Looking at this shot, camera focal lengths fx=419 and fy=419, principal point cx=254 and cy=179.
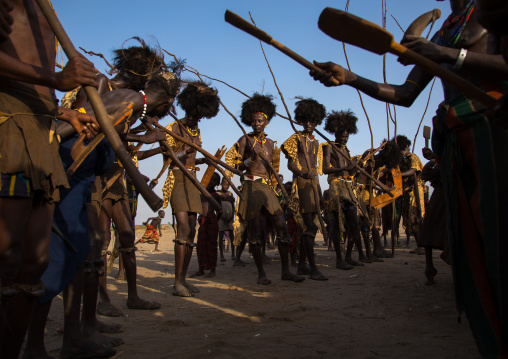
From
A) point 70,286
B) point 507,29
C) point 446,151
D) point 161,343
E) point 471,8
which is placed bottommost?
point 161,343

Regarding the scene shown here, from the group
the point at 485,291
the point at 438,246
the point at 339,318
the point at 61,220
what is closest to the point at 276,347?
the point at 339,318

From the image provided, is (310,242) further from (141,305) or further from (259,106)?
(141,305)

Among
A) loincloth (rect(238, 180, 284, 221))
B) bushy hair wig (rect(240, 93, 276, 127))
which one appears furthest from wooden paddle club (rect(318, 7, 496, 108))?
bushy hair wig (rect(240, 93, 276, 127))

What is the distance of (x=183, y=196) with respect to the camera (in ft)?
17.3

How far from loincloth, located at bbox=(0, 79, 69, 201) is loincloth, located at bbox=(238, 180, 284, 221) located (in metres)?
4.09

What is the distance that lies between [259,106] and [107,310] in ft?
14.1

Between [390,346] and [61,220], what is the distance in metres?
2.28

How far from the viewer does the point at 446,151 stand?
2.28 metres

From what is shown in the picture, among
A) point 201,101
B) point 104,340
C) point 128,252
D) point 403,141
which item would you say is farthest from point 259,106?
point 403,141

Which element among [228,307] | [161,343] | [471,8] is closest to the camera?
A: [471,8]

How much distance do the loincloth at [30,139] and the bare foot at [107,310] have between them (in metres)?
2.21

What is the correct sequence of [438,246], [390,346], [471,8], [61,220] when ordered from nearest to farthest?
[471,8] < [61,220] < [390,346] < [438,246]

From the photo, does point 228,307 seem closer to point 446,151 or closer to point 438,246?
point 438,246

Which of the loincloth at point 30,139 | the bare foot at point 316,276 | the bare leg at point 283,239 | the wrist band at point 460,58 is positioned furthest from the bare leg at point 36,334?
the bare foot at point 316,276
